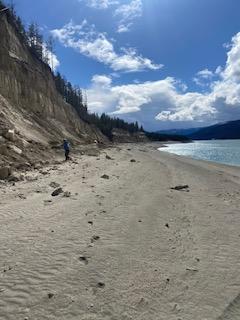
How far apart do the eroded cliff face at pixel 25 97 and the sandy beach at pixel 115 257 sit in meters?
18.0

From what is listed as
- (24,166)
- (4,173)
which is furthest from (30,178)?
(24,166)

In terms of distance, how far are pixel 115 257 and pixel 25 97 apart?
1707 inches

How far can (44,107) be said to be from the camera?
55.7 meters

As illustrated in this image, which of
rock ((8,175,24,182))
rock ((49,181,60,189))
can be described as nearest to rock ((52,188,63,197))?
Result: rock ((49,181,60,189))

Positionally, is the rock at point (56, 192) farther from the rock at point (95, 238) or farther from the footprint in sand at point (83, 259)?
the footprint in sand at point (83, 259)

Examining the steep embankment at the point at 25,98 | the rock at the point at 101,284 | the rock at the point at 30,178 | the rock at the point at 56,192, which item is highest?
the steep embankment at the point at 25,98

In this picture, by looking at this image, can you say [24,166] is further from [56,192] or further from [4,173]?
[56,192]

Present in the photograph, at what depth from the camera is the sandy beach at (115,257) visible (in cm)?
623

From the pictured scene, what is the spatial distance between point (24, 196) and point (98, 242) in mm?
5905

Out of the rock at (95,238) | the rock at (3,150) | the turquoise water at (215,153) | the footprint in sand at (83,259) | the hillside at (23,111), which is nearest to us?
the footprint in sand at (83,259)

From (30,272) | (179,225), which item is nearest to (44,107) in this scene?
(179,225)

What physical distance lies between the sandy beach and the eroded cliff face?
1797 cm

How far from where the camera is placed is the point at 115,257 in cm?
848

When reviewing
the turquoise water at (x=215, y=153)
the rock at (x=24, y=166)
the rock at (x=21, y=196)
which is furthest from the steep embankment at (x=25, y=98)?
the turquoise water at (x=215, y=153)
